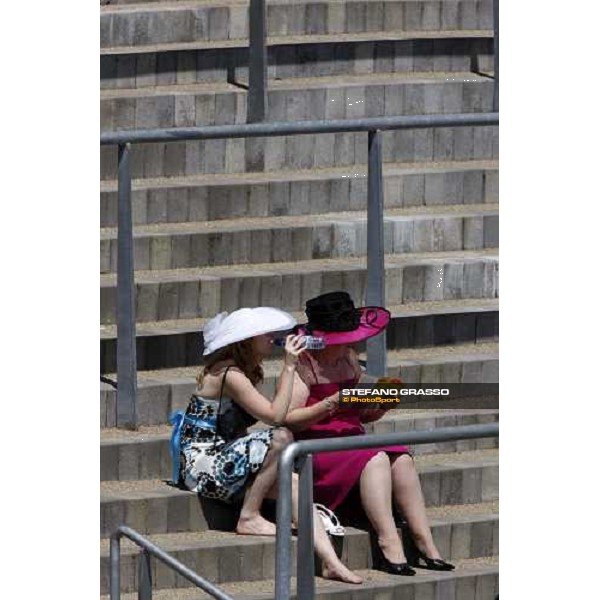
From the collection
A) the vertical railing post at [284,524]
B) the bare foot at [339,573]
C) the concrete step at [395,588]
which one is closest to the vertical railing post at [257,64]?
the concrete step at [395,588]

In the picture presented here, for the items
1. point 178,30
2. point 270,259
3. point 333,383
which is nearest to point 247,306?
point 270,259

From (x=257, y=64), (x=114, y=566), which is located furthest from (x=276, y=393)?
(x=257, y=64)

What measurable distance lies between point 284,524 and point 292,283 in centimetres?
258

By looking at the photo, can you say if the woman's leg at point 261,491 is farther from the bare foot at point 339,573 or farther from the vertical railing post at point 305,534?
the vertical railing post at point 305,534

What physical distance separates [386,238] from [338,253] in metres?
0.21

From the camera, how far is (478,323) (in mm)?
7977

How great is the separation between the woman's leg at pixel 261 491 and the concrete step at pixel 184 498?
15 cm

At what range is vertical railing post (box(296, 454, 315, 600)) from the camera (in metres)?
5.41

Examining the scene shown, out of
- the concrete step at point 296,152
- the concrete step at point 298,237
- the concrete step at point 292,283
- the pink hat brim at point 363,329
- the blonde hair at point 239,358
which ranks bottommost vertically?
the blonde hair at point 239,358

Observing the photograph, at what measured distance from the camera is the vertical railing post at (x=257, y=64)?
8.66 metres

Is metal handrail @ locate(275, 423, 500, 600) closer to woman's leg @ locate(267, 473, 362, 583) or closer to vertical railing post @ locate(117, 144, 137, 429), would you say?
woman's leg @ locate(267, 473, 362, 583)

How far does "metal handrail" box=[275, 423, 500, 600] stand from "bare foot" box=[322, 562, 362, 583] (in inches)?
39.0
